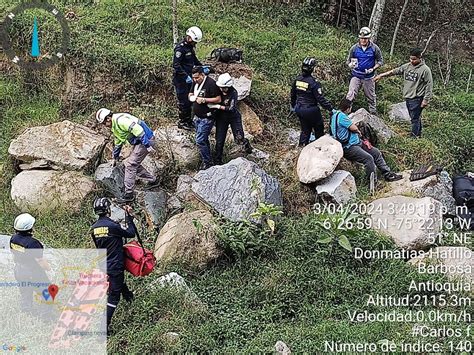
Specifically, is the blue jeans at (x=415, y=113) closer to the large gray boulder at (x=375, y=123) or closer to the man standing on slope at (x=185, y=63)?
the large gray boulder at (x=375, y=123)

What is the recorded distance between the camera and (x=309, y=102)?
29.3 feet

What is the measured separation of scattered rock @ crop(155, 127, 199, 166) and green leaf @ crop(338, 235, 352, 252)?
9.96ft

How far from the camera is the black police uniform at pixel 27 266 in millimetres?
6574

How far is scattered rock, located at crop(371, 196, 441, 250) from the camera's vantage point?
757 cm

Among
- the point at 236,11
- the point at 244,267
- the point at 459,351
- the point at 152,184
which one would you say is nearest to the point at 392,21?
the point at 236,11

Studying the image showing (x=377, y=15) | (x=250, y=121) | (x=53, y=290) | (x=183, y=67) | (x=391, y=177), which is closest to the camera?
(x=53, y=290)

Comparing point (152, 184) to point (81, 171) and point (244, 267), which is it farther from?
point (244, 267)

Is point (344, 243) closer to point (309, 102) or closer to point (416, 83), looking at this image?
point (309, 102)

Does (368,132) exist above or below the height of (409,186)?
above

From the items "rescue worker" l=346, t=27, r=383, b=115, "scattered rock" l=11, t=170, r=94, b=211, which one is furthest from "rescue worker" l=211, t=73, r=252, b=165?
"rescue worker" l=346, t=27, r=383, b=115

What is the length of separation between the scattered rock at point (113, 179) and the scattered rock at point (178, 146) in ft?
2.76

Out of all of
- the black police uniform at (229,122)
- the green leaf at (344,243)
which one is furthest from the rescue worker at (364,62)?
the green leaf at (344,243)

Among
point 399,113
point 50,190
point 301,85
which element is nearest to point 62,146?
point 50,190

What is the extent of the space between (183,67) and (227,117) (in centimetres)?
112
